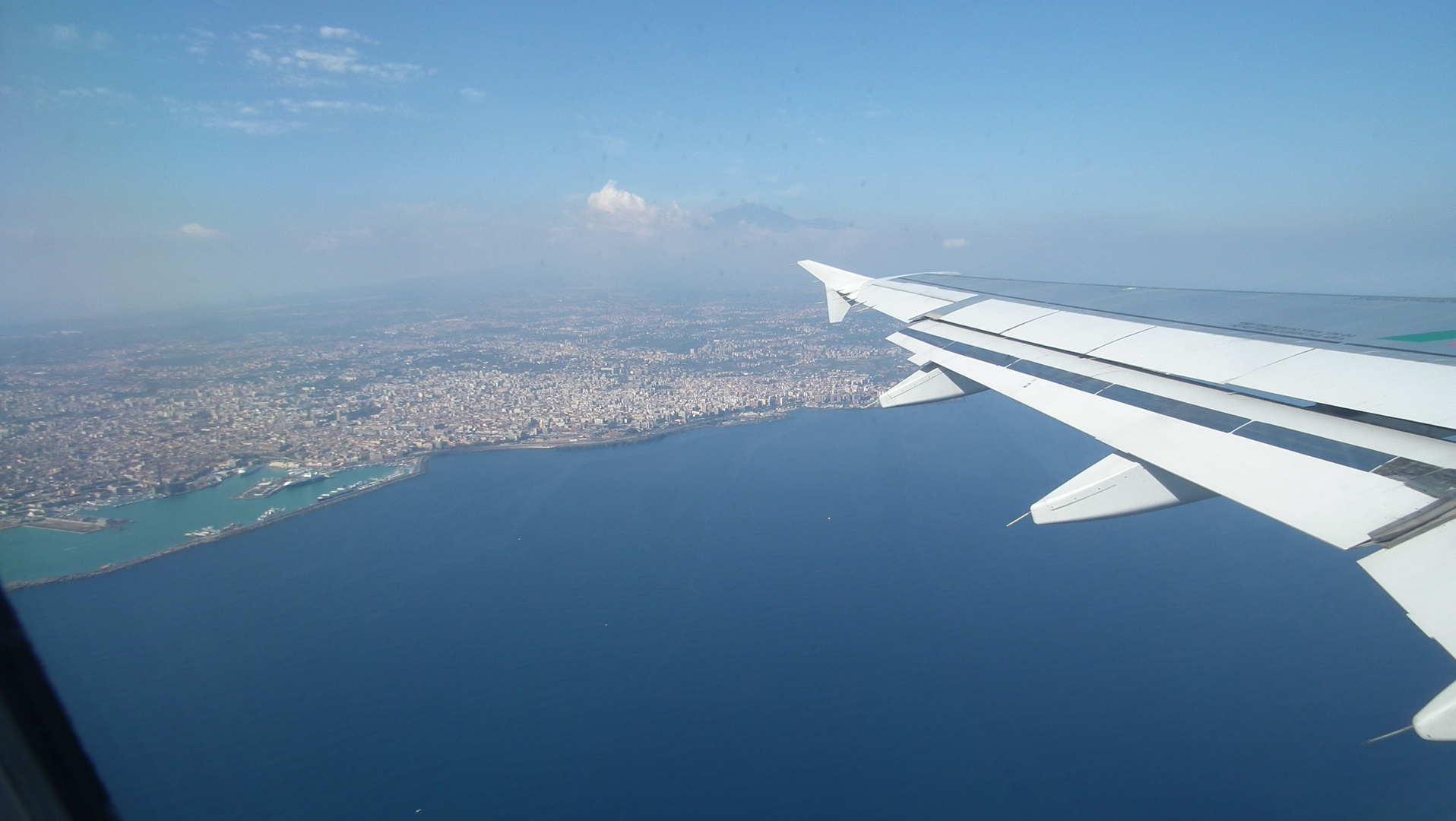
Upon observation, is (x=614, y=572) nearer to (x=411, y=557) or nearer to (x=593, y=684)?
(x=593, y=684)

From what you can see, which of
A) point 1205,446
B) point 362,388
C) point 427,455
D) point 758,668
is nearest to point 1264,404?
point 1205,446

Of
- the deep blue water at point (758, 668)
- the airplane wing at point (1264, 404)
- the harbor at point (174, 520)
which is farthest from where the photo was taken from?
the harbor at point (174, 520)

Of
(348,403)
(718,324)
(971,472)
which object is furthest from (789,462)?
(718,324)

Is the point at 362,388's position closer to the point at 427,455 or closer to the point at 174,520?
the point at 427,455

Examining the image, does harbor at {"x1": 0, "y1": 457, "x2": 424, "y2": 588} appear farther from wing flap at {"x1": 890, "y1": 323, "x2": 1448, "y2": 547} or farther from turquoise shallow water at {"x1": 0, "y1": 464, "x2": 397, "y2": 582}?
wing flap at {"x1": 890, "y1": 323, "x2": 1448, "y2": 547}

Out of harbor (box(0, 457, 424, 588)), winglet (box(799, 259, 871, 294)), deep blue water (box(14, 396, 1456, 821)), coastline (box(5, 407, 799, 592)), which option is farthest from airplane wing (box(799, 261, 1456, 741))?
coastline (box(5, 407, 799, 592))

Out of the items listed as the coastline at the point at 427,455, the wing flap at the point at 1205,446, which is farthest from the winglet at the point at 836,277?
the coastline at the point at 427,455

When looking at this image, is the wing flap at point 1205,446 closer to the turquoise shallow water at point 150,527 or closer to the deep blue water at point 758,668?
the deep blue water at point 758,668
